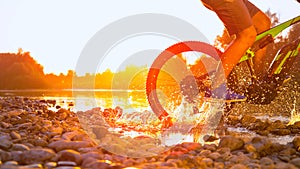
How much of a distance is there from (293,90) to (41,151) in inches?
192

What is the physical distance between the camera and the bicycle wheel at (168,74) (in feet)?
15.8

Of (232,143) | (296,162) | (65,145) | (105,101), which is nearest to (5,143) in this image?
(65,145)

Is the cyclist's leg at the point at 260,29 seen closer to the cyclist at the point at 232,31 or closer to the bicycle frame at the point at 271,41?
the bicycle frame at the point at 271,41

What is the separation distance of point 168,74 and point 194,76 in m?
0.60

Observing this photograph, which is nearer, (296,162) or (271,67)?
(296,162)

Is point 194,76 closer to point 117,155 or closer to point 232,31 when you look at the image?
point 232,31

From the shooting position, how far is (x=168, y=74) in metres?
5.07

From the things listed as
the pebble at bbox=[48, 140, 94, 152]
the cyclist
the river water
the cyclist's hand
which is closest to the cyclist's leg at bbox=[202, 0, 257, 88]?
the cyclist

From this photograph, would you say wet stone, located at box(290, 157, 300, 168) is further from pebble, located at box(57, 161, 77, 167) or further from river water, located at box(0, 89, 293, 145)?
pebble, located at box(57, 161, 77, 167)

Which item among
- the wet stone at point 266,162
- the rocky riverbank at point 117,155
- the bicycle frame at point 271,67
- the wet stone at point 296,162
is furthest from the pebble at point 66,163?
the bicycle frame at point 271,67

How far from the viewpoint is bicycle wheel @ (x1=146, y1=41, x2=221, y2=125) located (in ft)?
15.8

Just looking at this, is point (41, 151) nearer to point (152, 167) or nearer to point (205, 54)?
point (152, 167)

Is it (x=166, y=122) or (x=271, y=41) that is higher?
(x=271, y=41)

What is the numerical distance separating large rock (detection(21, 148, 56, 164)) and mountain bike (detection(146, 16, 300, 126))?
212 cm
